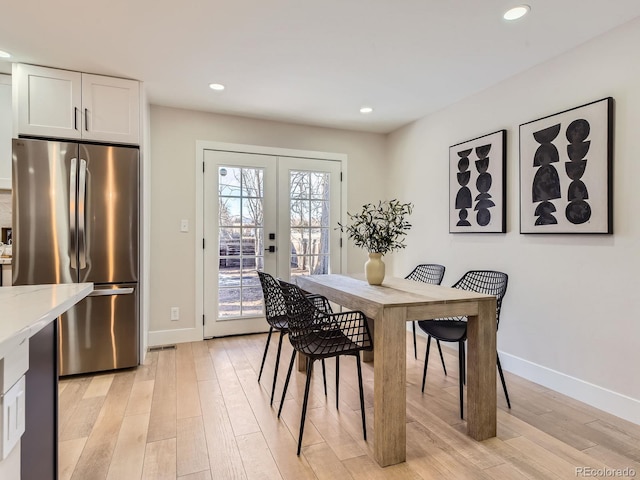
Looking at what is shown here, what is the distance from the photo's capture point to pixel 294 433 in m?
2.01

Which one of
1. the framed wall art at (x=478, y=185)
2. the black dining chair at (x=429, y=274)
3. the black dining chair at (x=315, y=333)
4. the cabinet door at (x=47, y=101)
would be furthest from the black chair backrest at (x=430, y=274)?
the cabinet door at (x=47, y=101)

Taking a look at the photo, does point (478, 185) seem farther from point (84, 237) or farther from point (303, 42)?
point (84, 237)

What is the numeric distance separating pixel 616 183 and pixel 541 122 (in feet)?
2.25

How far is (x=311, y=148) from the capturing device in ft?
13.8

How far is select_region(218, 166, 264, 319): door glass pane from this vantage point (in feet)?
12.6

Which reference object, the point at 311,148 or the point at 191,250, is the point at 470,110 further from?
the point at 191,250

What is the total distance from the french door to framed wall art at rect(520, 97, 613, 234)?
7.07 feet

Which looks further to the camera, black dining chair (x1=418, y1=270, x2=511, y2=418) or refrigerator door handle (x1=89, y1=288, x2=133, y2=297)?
refrigerator door handle (x1=89, y1=288, x2=133, y2=297)

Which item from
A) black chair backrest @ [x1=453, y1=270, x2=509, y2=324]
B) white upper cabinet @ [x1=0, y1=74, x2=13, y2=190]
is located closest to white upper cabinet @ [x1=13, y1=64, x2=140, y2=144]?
white upper cabinet @ [x1=0, y1=74, x2=13, y2=190]

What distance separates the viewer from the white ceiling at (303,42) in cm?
206

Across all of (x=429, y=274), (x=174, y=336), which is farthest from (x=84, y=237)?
(x=429, y=274)

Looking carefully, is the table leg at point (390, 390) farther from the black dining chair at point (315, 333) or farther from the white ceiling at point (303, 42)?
the white ceiling at point (303, 42)

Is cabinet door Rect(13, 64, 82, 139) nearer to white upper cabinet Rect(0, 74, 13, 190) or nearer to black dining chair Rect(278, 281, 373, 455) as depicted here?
white upper cabinet Rect(0, 74, 13, 190)

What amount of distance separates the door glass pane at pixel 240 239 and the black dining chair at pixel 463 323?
1.97 m
